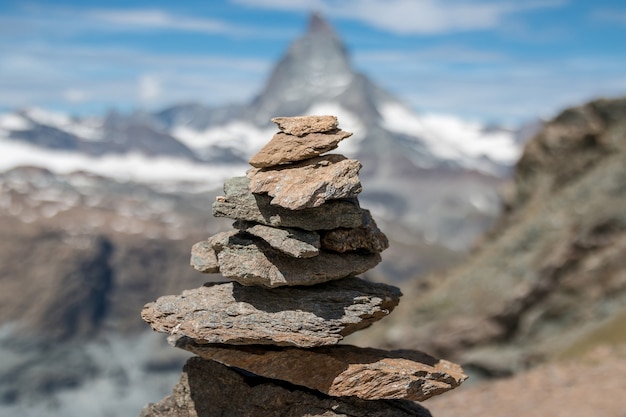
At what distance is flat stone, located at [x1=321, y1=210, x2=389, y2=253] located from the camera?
65.3 ft

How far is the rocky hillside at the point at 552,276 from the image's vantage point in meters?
52.7

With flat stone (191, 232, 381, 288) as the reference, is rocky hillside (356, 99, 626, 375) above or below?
above

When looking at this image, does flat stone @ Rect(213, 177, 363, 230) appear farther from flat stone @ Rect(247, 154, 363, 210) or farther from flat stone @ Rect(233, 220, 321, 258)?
flat stone @ Rect(247, 154, 363, 210)

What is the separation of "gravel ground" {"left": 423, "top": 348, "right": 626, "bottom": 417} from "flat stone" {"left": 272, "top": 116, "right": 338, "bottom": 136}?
20.7 meters

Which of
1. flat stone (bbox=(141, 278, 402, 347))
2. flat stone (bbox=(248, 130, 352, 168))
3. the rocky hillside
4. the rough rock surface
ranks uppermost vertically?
the rocky hillside

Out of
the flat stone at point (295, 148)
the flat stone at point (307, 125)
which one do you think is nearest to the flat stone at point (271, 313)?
the flat stone at point (295, 148)

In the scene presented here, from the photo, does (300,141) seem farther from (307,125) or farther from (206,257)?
(206,257)

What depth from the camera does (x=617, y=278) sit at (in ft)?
178

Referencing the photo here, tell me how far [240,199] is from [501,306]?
43.4 metres

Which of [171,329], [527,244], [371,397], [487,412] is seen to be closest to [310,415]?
[371,397]

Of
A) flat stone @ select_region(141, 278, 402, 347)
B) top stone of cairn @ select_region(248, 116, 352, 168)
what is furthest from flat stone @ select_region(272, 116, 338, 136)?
flat stone @ select_region(141, 278, 402, 347)

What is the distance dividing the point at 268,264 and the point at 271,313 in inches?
55.9

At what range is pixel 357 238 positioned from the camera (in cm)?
2030

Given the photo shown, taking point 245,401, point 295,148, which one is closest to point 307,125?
point 295,148
